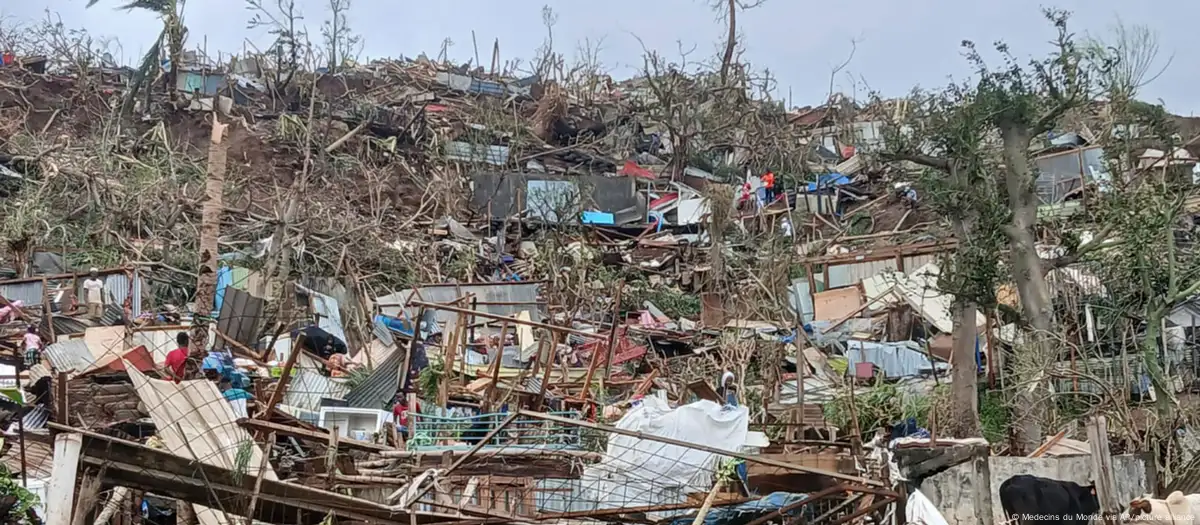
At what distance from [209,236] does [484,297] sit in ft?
24.1

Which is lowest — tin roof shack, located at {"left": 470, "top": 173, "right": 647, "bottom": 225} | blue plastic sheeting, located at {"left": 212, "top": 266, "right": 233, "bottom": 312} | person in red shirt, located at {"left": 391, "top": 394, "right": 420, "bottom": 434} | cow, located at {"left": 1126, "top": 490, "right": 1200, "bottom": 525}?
cow, located at {"left": 1126, "top": 490, "right": 1200, "bottom": 525}

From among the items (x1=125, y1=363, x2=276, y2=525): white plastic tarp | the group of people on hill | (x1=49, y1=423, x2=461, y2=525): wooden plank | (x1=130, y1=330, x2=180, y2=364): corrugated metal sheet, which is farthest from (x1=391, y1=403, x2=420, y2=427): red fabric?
the group of people on hill

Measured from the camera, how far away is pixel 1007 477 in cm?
861

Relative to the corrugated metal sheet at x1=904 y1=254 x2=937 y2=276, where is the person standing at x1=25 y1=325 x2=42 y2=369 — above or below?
below

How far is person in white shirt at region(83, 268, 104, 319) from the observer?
14.7 m

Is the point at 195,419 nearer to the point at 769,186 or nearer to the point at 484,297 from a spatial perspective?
the point at 484,297

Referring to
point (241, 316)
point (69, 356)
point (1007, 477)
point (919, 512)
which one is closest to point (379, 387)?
point (241, 316)

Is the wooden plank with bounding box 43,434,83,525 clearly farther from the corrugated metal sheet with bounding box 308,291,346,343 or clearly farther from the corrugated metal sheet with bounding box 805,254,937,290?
the corrugated metal sheet with bounding box 805,254,937,290

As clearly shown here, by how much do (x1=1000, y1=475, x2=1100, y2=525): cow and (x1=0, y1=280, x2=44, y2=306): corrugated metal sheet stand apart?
13.6 meters

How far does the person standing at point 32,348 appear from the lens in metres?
11.8

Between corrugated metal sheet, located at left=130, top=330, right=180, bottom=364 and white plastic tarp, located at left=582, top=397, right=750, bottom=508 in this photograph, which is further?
corrugated metal sheet, located at left=130, top=330, right=180, bottom=364

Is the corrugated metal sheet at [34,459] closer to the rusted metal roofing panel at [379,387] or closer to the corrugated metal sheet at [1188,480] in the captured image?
the rusted metal roofing panel at [379,387]

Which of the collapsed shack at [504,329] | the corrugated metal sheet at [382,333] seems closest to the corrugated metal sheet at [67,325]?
→ the collapsed shack at [504,329]

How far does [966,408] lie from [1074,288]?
18.0 ft
